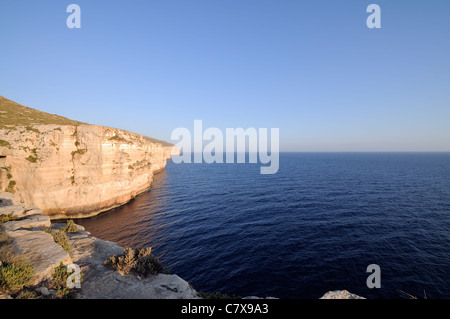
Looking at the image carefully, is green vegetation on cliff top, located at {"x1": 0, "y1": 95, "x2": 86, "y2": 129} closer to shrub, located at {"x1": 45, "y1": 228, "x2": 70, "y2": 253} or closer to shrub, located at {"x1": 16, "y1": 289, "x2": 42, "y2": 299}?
shrub, located at {"x1": 45, "y1": 228, "x2": 70, "y2": 253}

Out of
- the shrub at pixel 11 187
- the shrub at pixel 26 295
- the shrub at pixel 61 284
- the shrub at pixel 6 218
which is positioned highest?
the shrub at pixel 11 187

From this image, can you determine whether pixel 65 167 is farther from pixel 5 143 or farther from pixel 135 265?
pixel 135 265

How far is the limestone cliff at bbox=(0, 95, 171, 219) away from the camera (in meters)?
25.6

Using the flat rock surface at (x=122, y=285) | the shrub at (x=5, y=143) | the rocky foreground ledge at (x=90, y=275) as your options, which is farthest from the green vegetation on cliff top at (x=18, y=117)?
the flat rock surface at (x=122, y=285)

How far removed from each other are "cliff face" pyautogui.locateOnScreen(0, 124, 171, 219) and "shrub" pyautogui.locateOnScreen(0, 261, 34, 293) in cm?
2564

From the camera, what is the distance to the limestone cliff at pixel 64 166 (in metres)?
25.6

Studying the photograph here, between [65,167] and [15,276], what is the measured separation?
93.0 ft

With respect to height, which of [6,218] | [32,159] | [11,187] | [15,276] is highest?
[32,159]

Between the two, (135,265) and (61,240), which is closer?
(135,265)

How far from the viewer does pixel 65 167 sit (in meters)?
29.4

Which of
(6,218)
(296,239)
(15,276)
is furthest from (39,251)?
(296,239)

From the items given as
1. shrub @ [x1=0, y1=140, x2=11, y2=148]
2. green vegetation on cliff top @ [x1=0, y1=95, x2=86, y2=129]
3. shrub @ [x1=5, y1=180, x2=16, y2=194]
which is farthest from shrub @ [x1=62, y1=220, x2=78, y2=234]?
green vegetation on cliff top @ [x1=0, y1=95, x2=86, y2=129]

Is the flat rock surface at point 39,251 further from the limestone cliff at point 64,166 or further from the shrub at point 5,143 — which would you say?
the shrub at point 5,143

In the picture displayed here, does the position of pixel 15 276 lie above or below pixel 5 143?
below
